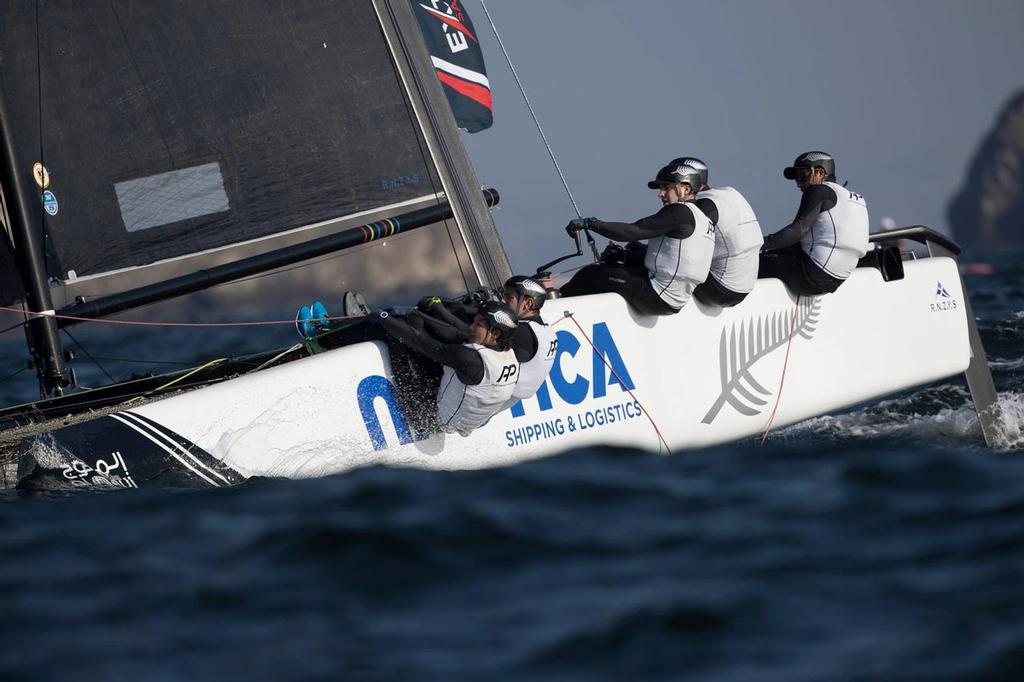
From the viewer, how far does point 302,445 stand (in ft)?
15.1

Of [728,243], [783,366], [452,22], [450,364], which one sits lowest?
[783,366]

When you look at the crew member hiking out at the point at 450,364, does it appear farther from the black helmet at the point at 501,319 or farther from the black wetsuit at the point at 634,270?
the black wetsuit at the point at 634,270

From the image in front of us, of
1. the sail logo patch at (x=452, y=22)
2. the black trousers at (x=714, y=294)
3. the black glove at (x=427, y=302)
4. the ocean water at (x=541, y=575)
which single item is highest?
the sail logo patch at (x=452, y=22)

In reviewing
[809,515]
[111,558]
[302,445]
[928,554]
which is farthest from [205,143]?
[928,554]

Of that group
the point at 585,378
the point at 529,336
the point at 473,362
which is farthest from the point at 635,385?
the point at 473,362

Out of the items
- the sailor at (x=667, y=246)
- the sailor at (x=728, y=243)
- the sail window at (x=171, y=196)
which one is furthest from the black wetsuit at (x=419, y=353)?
the sailor at (x=728, y=243)

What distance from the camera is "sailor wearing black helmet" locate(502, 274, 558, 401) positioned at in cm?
474

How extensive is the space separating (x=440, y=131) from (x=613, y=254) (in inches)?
36.0

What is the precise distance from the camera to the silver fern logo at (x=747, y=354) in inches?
221

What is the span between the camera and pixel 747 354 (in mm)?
5691

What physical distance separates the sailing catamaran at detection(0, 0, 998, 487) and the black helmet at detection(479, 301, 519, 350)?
0.48 meters

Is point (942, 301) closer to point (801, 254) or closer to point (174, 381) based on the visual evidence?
point (801, 254)

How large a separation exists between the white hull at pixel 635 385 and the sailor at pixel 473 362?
0.14 m

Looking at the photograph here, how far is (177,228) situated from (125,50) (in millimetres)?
763
